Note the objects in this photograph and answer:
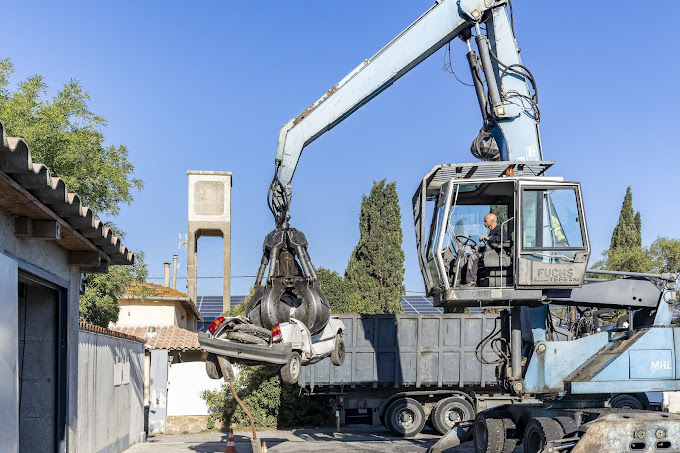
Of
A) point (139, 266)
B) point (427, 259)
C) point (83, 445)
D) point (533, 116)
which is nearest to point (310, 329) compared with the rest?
point (427, 259)

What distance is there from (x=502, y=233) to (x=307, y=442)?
9.56m

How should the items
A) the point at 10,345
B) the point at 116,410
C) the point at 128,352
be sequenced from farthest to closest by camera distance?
the point at 128,352
the point at 116,410
the point at 10,345

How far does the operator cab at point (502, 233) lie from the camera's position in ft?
36.2

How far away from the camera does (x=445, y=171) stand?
1189 cm

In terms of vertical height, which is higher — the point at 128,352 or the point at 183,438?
the point at 128,352

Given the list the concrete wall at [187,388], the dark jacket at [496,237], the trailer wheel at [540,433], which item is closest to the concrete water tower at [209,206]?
the concrete wall at [187,388]

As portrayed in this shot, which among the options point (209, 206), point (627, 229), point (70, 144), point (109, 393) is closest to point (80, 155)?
point (70, 144)

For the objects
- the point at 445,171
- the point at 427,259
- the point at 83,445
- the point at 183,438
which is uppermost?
the point at 445,171

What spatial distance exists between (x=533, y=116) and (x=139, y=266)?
13.0 meters

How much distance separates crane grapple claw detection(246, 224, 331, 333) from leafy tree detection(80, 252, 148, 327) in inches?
430

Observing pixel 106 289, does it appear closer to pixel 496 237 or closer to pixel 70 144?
pixel 70 144

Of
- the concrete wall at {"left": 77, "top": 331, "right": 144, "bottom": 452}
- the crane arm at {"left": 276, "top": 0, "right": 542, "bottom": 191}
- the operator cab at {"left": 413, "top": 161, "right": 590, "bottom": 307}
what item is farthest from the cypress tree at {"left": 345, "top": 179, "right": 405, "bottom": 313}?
the operator cab at {"left": 413, "top": 161, "right": 590, "bottom": 307}

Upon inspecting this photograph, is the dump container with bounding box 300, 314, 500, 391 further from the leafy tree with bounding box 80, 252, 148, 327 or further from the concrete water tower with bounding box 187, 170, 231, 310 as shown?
the concrete water tower with bounding box 187, 170, 231, 310

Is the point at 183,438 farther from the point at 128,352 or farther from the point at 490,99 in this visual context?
the point at 490,99
